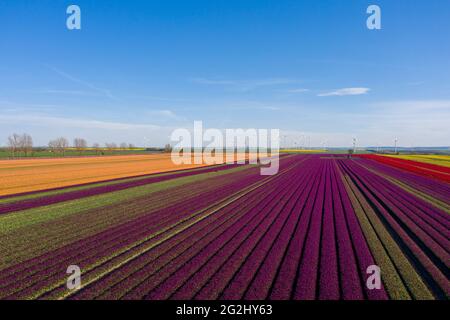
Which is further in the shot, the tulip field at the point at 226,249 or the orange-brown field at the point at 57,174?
the orange-brown field at the point at 57,174

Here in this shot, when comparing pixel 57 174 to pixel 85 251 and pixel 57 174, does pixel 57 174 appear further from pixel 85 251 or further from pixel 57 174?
pixel 85 251

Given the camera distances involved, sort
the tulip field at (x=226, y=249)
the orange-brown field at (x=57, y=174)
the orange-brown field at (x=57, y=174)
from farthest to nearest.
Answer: the orange-brown field at (x=57, y=174), the orange-brown field at (x=57, y=174), the tulip field at (x=226, y=249)

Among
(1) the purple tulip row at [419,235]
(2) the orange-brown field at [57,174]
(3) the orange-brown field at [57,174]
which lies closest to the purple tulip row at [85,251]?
(1) the purple tulip row at [419,235]

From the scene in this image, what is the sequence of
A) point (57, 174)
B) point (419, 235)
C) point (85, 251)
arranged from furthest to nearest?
1. point (57, 174)
2. point (419, 235)
3. point (85, 251)

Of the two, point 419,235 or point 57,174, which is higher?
point 57,174

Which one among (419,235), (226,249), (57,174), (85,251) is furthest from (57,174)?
(419,235)

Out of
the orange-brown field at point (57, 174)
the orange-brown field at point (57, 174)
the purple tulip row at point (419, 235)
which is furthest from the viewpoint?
the orange-brown field at point (57, 174)

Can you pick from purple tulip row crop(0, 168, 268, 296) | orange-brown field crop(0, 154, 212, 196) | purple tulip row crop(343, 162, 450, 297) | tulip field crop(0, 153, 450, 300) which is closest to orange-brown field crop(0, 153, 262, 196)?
orange-brown field crop(0, 154, 212, 196)

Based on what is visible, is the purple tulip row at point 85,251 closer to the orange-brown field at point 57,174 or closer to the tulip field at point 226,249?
the tulip field at point 226,249

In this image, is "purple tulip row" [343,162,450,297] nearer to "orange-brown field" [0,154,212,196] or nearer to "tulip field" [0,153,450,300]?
"tulip field" [0,153,450,300]
